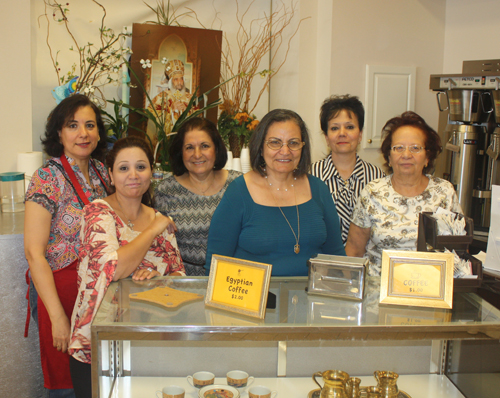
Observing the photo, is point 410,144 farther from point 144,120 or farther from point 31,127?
point 31,127

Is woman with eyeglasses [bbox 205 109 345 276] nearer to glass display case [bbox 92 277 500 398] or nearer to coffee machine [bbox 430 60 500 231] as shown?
glass display case [bbox 92 277 500 398]

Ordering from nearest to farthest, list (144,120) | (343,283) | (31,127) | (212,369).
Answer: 1. (343,283)
2. (212,369)
3. (31,127)
4. (144,120)

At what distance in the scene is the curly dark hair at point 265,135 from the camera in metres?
1.85

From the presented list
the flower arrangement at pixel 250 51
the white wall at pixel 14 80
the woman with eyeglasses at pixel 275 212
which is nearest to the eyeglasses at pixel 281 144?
the woman with eyeglasses at pixel 275 212

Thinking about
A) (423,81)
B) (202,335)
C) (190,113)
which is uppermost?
(423,81)

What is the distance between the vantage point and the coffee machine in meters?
3.00

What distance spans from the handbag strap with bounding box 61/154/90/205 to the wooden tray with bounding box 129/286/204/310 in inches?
36.5

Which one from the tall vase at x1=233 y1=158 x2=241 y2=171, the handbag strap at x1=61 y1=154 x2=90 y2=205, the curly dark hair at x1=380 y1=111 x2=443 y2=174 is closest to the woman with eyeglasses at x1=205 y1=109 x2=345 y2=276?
the curly dark hair at x1=380 y1=111 x2=443 y2=174

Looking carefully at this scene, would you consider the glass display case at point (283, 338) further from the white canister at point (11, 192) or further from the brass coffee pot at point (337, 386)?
the white canister at point (11, 192)

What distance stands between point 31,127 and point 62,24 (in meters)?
0.89

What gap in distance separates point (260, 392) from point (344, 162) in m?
1.40

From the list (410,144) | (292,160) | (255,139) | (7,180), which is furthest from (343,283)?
(7,180)

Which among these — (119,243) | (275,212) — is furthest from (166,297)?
(275,212)

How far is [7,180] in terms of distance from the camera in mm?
2867
